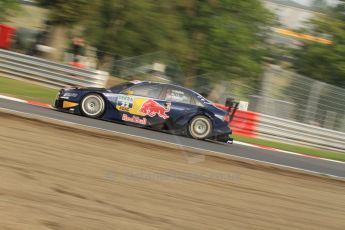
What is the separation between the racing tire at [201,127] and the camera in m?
13.4

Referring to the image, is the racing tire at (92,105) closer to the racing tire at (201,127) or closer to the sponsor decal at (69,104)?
the sponsor decal at (69,104)

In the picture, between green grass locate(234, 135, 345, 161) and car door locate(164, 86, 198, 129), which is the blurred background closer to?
green grass locate(234, 135, 345, 161)

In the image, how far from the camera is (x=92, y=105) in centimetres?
1293

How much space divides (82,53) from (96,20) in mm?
1520

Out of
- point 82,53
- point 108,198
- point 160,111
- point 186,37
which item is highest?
point 186,37

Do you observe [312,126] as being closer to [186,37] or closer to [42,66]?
[42,66]

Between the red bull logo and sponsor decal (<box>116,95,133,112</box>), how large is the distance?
10.5 inches

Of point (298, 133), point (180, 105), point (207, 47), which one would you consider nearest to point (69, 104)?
point (180, 105)

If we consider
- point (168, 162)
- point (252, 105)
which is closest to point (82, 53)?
point (252, 105)

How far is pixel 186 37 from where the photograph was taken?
91.7 feet

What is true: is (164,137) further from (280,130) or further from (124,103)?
(280,130)

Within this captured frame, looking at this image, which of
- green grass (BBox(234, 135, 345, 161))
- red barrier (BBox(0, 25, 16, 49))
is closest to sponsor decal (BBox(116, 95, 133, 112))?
green grass (BBox(234, 135, 345, 161))

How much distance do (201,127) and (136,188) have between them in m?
6.75

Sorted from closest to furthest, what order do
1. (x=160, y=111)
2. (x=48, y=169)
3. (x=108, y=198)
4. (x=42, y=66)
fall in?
(x=108, y=198), (x=48, y=169), (x=160, y=111), (x=42, y=66)
